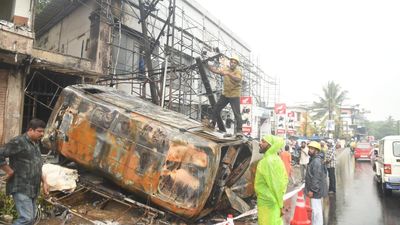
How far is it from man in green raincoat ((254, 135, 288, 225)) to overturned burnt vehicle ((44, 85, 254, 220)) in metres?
1.47

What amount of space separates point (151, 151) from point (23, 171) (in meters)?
2.40

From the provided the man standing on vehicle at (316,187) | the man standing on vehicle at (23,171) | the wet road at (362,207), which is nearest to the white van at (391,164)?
the wet road at (362,207)

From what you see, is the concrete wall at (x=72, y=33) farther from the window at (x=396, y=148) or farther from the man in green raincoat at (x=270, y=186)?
the window at (x=396, y=148)

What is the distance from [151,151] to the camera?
610 cm

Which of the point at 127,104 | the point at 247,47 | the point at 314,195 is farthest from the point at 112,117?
the point at 247,47

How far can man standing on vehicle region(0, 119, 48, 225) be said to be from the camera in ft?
13.0

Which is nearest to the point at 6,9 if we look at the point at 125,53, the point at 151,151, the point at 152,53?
the point at 125,53

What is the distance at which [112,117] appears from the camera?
6.64 metres

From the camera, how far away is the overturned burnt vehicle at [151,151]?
5.84 meters

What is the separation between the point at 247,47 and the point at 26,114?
61.2 ft

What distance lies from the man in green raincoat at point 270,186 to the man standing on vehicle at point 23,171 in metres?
2.87

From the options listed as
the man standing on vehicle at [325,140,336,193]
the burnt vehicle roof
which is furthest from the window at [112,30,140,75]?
the man standing on vehicle at [325,140,336,193]

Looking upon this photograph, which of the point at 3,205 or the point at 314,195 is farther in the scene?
the point at 314,195

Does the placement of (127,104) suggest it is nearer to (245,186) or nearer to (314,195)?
(245,186)
